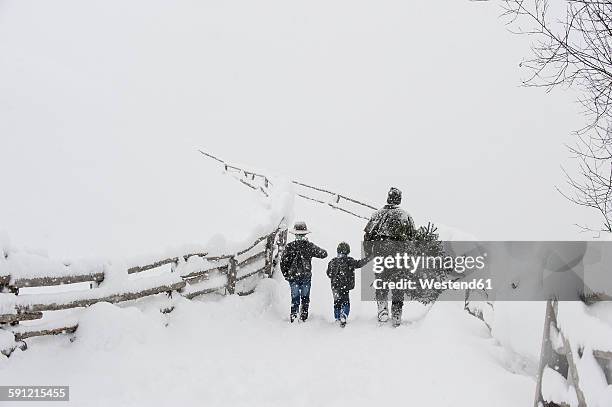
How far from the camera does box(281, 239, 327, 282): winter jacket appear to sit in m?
8.37

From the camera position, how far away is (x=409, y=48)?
186125mm

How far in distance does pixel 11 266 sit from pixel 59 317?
3.45 ft

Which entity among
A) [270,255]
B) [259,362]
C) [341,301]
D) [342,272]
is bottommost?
[259,362]

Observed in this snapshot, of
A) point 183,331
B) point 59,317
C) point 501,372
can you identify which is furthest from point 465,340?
point 59,317

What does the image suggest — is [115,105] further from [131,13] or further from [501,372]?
[131,13]

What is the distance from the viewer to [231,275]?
8.62 metres

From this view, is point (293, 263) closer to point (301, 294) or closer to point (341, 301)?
point (301, 294)

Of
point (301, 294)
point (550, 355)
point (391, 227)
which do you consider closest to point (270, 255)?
point (301, 294)

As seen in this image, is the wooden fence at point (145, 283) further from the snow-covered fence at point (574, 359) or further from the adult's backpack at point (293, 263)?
the snow-covered fence at point (574, 359)

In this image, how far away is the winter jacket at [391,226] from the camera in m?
8.66

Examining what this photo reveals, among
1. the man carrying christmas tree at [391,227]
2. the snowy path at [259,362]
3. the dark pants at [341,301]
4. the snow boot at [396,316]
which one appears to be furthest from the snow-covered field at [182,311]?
the man carrying christmas tree at [391,227]

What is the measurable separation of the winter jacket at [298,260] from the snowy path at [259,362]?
2.61 ft

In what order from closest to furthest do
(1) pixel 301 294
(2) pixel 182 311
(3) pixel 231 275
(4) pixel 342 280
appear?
(2) pixel 182 311 < (4) pixel 342 280 < (1) pixel 301 294 < (3) pixel 231 275

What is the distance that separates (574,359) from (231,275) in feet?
17.9
